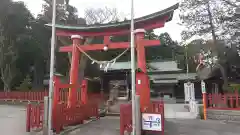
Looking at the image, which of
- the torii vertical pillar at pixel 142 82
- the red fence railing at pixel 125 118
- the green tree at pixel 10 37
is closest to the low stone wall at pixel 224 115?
the torii vertical pillar at pixel 142 82

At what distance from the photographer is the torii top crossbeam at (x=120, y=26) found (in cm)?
1051

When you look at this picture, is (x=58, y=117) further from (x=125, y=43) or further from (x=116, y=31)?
(x=116, y=31)

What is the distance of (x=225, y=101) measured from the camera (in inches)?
487

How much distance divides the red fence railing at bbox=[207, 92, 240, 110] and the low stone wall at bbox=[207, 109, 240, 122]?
0.27 metres

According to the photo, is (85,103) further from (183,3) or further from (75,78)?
(183,3)

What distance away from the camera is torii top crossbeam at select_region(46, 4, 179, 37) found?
414 inches

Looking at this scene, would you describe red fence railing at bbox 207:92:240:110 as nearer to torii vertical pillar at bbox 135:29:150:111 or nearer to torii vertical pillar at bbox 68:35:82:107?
torii vertical pillar at bbox 135:29:150:111

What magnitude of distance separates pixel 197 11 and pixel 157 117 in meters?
13.2

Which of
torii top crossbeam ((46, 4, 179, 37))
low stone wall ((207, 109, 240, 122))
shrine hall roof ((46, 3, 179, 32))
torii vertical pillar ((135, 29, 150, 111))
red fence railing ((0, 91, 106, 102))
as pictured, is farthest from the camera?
red fence railing ((0, 91, 106, 102))

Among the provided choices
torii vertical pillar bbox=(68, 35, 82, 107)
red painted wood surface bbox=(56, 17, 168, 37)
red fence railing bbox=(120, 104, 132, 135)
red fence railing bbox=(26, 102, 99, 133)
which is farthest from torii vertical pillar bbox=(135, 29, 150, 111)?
torii vertical pillar bbox=(68, 35, 82, 107)

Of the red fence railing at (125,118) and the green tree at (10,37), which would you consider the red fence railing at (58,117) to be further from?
the green tree at (10,37)

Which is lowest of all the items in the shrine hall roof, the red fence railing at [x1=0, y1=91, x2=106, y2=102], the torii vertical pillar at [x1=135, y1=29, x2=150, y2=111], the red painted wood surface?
the red fence railing at [x1=0, y1=91, x2=106, y2=102]

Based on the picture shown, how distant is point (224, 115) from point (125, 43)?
7493 mm

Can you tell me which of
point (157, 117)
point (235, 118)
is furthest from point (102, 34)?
point (235, 118)
